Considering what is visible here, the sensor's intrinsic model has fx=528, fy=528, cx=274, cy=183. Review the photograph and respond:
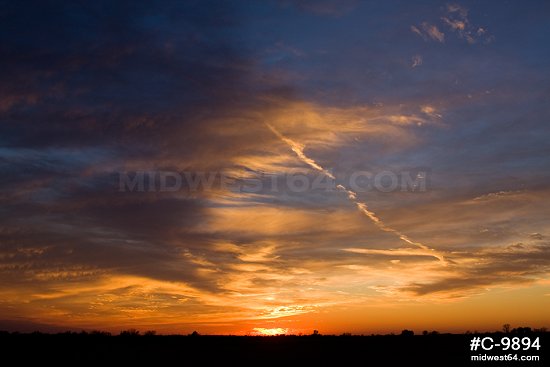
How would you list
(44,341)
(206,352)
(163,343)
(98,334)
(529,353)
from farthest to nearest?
(98,334) → (163,343) → (44,341) → (206,352) → (529,353)

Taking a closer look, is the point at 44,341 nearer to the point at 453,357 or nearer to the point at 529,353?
the point at 453,357

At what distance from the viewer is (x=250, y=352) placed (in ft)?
132

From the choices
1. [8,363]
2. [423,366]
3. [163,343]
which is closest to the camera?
[8,363]

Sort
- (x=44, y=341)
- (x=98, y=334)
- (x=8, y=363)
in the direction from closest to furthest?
(x=8, y=363)
(x=44, y=341)
(x=98, y=334)

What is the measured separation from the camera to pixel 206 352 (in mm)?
39312

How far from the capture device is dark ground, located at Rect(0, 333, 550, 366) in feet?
110

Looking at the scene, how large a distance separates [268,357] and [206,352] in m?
5.22

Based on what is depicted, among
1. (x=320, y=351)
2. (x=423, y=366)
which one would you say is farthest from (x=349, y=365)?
(x=320, y=351)

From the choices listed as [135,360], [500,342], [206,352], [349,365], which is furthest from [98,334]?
[500,342]

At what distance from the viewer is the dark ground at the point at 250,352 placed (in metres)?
33.7

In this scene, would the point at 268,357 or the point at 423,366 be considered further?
the point at 268,357

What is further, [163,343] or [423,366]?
[163,343]

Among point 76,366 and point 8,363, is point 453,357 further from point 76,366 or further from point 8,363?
point 8,363

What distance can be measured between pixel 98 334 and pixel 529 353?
129ft
